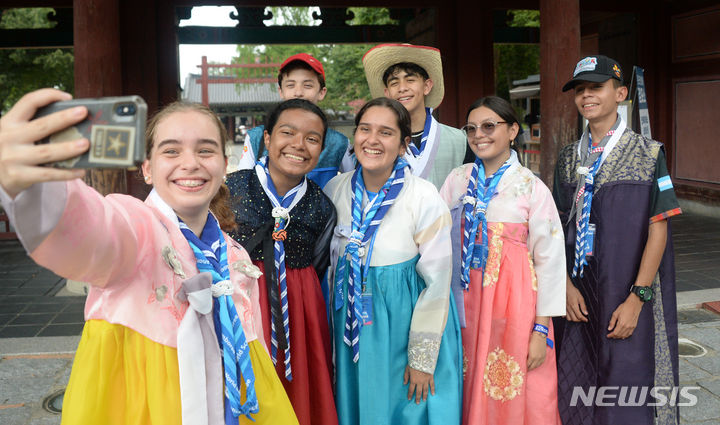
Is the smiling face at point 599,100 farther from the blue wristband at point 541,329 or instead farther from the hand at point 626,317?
the blue wristband at point 541,329

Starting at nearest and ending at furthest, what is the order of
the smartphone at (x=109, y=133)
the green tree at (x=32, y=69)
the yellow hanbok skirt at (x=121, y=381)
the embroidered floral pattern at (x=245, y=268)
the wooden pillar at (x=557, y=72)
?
the smartphone at (x=109, y=133) < the yellow hanbok skirt at (x=121, y=381) < the embroidered floral pattern at (x=245, y=268) < the wooden pillar at (x=557, y=72) < the green tree at (x=32, y=69)

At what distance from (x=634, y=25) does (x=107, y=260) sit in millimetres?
9921

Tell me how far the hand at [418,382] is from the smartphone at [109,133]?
1.62 m

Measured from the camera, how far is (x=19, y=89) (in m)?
15.6

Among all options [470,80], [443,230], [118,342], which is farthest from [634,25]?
[118,342]

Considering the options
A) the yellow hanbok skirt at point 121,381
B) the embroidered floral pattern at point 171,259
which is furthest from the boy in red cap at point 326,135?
the yellow hanbok skirt at point 121,381

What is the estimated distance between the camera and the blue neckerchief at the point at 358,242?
7.11 feet

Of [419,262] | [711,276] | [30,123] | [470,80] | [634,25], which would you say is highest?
[634,25]

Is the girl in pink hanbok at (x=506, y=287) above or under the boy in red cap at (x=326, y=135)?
under

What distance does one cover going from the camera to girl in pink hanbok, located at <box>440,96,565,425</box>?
237 centimetres

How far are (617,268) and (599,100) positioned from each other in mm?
745

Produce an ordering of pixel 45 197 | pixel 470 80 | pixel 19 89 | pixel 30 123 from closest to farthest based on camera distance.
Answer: pixel 30 123 < pixel 45 197 < pixel 470 80 < pixel 19 89

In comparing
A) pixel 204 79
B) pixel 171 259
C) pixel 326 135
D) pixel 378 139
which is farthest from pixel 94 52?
pixel 204 79

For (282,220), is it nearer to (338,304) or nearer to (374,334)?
(338,304)
